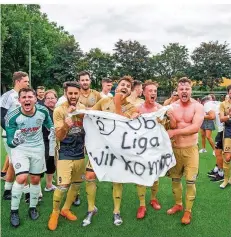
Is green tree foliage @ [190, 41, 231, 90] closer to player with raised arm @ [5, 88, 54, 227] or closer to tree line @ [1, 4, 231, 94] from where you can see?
tree line @ [1, 4, 231, 94]

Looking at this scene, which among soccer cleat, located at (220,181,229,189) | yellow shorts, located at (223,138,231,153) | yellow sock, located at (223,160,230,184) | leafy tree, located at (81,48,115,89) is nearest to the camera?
yellow shorts, located at (223,138,231,153)

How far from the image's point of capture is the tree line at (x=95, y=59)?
129ft

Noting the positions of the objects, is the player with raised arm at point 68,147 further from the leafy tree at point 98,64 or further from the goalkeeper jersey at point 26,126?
the leafy tree at point 98,64

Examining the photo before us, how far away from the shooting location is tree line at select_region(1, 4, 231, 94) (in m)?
39.2

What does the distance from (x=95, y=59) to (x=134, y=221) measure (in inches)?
1703

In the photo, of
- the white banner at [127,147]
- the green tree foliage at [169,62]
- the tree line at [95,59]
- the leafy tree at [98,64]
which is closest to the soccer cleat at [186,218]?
the white banner at [127,147]

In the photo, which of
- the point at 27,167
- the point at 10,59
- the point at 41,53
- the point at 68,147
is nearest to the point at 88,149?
the point at 68,147

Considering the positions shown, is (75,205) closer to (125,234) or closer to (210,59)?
(125,234)

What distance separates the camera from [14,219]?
4906 millimetres

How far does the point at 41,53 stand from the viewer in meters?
42.9

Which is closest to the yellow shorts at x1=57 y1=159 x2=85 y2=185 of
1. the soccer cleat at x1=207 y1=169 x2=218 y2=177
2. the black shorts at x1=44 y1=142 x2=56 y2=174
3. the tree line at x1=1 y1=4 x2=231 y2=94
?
the black shorts at x1=44 y1=142 x2=56 y2=174

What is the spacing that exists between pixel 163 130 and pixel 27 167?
1.97 m

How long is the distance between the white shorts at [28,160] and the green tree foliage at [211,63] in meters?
39.6

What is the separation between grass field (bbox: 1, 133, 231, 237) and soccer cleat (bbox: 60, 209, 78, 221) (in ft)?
0.20
